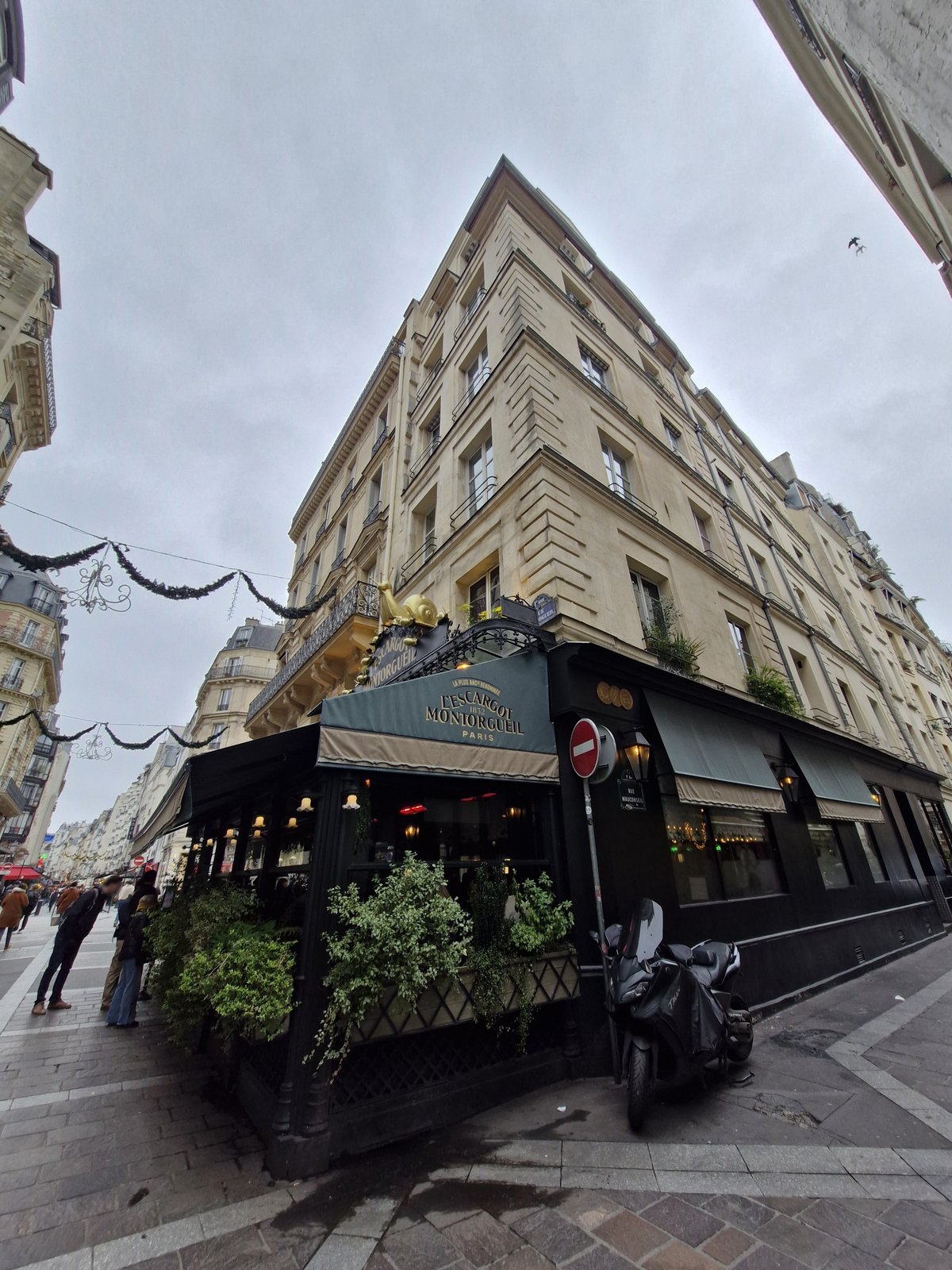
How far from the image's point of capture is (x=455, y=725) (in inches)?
203

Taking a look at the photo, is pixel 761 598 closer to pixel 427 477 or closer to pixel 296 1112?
pixel 427 477

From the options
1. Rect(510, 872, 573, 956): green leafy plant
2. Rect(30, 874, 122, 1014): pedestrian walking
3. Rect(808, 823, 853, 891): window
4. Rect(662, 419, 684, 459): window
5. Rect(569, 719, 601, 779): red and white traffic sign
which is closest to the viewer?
Rect(510, 872, 573, 956): green leafy plant

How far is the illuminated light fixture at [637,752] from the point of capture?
677 cm

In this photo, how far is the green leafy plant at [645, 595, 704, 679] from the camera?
852 centimetres

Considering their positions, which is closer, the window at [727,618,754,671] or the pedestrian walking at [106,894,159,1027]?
the pedestrian walking at [106,894,159,1027]

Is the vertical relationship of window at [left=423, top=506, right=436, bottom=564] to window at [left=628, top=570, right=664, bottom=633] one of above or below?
above

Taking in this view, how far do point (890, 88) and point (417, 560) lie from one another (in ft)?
31.8

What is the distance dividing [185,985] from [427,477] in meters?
10.7

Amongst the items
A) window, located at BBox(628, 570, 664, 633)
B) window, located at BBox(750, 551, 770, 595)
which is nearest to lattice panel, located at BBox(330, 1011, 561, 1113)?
window, located at BBox(628, 570, 664, 633)

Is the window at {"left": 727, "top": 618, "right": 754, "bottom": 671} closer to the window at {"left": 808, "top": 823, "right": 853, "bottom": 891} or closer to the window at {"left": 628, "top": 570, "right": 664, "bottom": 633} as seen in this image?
the window at {"left": 628, "top": 570, "right": 664, "bottom": 633}

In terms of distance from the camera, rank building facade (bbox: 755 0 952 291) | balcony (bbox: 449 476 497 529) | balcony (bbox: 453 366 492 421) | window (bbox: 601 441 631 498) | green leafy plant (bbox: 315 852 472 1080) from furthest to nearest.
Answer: balcony (bbox: 453 366 492 421) < window (bbox: 601 441 631 498) < balcony (bbox: 449 476 497 529) < green leafy plant (bbox: 315 852 472 1080) < building facade (bbox: 755 0 952 291)

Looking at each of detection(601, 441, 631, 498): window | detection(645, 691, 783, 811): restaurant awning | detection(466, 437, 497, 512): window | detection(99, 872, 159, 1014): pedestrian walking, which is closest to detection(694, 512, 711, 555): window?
detection(601, 441, 631, 498): window

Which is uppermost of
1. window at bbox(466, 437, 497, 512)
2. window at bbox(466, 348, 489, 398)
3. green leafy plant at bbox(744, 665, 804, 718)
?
window at bbox(466, 348, 489, 398)

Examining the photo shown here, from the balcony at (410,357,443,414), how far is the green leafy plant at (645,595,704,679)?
9108 mm
